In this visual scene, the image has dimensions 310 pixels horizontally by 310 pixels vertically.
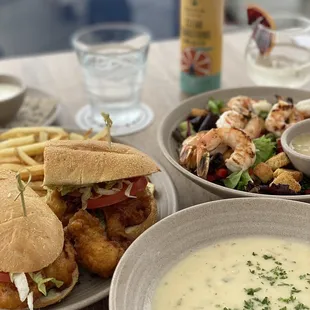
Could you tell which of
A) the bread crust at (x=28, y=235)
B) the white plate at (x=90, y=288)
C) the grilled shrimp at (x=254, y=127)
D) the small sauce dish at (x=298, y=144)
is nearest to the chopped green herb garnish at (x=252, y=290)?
the white plate at (x=90, y=288)

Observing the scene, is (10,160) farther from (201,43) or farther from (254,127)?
(201,43)

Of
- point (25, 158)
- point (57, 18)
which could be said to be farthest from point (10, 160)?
point (57, 18)

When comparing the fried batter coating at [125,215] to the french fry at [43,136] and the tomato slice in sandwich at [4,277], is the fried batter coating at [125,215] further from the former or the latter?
the french fry at [43,136]

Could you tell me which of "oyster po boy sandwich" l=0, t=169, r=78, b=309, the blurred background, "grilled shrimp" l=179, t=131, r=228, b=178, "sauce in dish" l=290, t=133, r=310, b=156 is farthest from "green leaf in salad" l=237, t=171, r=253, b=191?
the blurred background

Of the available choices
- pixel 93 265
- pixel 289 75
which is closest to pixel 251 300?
pixel 93 265

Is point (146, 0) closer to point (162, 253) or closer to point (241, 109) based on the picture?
point (241, 109)

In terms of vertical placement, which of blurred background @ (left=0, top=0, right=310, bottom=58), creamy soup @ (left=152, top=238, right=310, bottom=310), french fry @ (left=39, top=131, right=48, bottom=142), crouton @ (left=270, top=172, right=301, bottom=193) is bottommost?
blurred background @ (left=0, top=0, right=310, bottom=58)

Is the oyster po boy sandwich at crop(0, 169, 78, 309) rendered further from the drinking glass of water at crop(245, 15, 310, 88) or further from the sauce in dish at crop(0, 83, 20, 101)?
the drinking glass of water at crop(245, 15, 310, 88)
